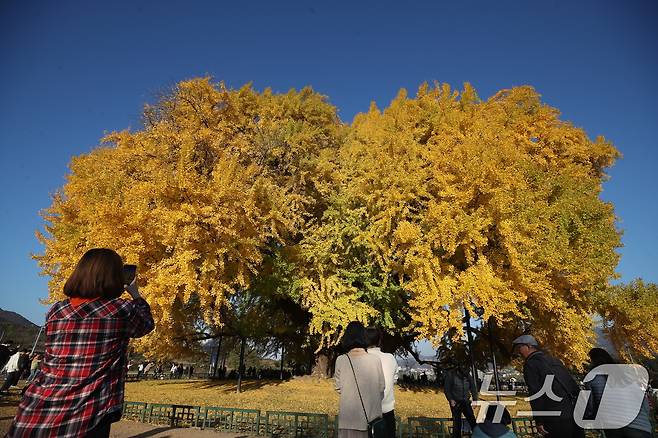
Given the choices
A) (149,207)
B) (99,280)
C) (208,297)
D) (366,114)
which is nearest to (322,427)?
(208,297)

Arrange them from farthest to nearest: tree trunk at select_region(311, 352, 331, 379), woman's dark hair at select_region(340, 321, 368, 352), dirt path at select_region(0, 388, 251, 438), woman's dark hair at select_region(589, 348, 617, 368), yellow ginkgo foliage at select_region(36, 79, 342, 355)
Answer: tree trunk at select_region(311, 352, 331, 379), yellow ginkgo foliage at select_region(36, 79, 342, 355), dirt path at select_region(0, 388, 251, 438), woman's dark hair at select_region(589, 348, 617, 368), woman's dark hair at select_region(340, 321, 368, 352)

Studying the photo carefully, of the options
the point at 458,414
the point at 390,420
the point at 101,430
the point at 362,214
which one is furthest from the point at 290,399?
the point at 101,430

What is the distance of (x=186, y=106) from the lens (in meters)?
14.9

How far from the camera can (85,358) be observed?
2.15 meters

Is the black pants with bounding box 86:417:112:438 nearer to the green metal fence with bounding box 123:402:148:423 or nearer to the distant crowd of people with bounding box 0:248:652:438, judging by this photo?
the distant crowd of people with bounding box 0:248:652:438

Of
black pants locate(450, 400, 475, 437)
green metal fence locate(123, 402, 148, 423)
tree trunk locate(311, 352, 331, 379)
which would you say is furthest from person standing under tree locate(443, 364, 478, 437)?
tree trunk locate(311, 352, 331, 379)

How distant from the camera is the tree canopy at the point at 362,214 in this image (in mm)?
10945

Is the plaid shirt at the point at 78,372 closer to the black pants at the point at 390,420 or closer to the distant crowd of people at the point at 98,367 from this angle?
the distant crowd of people at the point at 98,367

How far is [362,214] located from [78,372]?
12530mm

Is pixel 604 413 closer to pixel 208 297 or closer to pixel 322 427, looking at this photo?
pixel 322 427

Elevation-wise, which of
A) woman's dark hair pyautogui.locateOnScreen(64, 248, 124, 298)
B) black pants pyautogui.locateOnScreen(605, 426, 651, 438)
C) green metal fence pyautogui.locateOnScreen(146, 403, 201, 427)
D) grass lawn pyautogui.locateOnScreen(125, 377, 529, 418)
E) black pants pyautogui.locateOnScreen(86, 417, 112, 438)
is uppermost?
woman's dark hair pyautogui.locateOnScreen(64, 248, 124, 298)

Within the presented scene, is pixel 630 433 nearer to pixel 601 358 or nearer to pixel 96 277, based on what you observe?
pixel 601 358

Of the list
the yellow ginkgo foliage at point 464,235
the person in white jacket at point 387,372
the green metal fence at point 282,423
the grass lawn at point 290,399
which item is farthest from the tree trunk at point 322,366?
the person in white jacket at point 387,372

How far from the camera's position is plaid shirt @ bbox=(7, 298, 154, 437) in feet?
6.61
